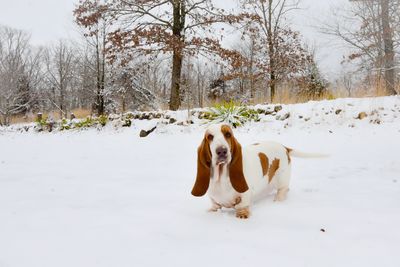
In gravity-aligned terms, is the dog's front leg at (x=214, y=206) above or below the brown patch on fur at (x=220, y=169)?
below

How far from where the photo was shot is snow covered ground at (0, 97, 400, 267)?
1.73 meters

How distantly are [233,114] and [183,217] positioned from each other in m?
5.75

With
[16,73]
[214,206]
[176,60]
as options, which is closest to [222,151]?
[214,206]

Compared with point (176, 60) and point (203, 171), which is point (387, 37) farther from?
point (203, 171)

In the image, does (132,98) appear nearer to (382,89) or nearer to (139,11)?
(139,11)

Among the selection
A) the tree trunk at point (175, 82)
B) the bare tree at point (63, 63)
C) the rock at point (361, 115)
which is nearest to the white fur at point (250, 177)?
the rock at point (361, 115)

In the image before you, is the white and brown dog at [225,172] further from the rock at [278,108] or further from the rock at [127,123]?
the rock at [127,123]

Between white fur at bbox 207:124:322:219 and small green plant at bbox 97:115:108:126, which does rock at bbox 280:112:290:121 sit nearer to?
white fur at bbox 207:124:322:219

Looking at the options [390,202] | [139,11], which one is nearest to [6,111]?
[139,11]

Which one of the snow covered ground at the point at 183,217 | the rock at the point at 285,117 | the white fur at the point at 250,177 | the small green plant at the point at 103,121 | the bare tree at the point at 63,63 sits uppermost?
the bare tree at the point at 63,63

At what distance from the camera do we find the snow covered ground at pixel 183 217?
1730mm

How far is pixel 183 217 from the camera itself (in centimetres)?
238

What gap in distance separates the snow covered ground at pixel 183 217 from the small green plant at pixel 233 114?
2.91 m

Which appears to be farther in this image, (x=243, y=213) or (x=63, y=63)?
→ (x=63, y=63)
